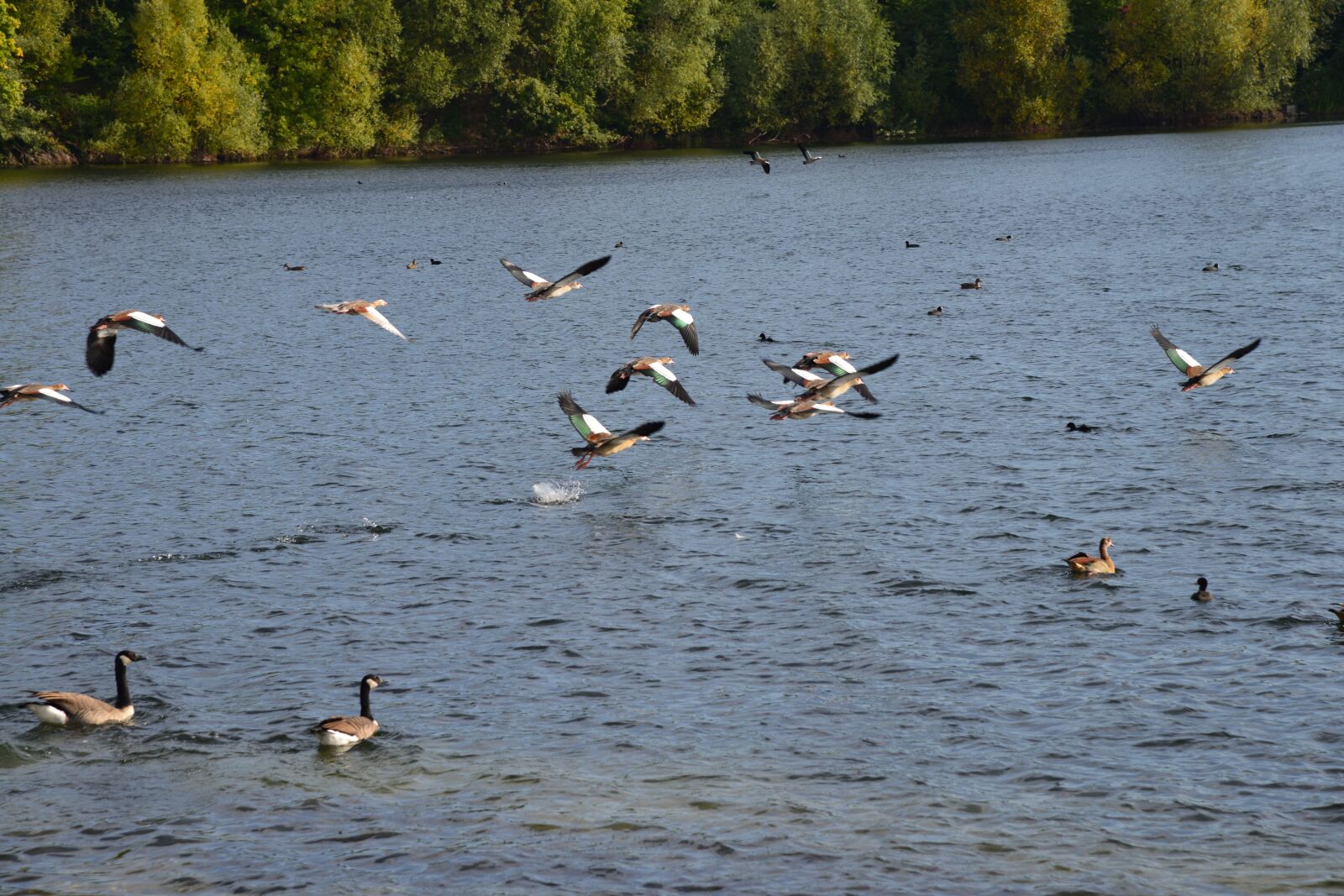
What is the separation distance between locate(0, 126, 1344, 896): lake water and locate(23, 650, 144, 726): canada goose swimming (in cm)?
22

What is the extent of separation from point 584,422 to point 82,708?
9.65m

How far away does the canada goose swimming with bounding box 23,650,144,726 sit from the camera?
50.2 feet

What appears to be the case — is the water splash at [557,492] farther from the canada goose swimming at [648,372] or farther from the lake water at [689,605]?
the canada goose swimming at [648,372]

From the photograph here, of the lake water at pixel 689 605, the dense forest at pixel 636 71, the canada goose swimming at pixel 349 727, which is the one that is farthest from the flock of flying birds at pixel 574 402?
the dense forest at pixel 636 71

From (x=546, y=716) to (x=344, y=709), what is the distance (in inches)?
89.0

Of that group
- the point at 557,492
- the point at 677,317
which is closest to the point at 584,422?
the point at 557,492

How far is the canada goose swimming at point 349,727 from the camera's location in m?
14.7

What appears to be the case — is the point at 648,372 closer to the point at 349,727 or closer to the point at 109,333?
the point at 109,333

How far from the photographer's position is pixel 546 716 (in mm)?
15602

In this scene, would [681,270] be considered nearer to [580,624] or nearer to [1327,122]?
[580,624]

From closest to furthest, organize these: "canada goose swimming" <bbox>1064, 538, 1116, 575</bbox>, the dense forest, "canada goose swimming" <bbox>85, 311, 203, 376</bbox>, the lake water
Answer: the lake water, "canada goose swimming" <bbox>1064, 538, 1116, 575</bbox>, "canada goose swimming" <bbox>85, 311, 203, 376</bbox>, the dense forest

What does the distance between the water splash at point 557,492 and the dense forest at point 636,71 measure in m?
87.7

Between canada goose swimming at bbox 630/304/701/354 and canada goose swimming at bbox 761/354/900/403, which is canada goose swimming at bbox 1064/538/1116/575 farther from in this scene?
canada goose swimming at bbox 630/304/701/354

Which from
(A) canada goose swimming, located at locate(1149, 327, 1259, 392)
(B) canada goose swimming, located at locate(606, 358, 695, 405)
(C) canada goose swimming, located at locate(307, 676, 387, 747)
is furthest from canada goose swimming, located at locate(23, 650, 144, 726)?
(A) canada goose swimming, located at locate(1149, 327, 1259, 392)
